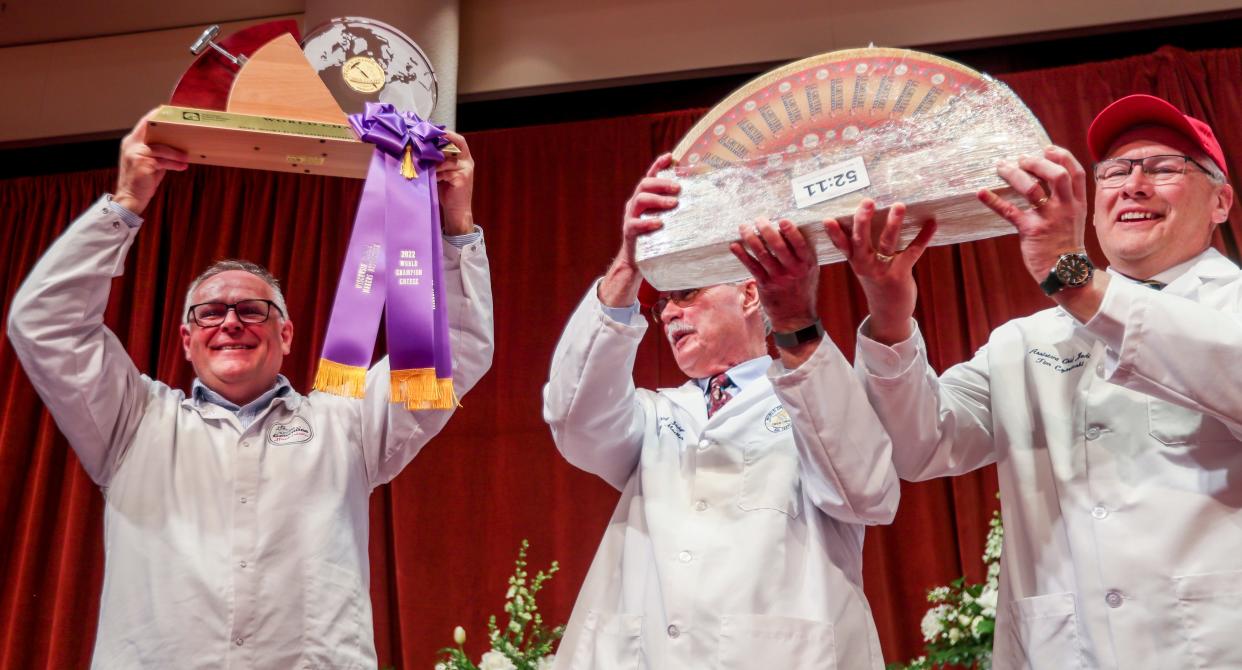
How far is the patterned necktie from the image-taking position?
2102mm

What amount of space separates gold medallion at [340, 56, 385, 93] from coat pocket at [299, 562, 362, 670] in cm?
93

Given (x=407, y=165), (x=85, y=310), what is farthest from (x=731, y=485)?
(x=85, y=310)

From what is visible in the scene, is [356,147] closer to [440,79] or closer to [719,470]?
[719,470]

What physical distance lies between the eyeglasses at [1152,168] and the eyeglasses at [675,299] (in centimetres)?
79

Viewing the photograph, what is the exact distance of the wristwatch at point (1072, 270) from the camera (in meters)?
1.50

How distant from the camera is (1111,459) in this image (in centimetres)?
165

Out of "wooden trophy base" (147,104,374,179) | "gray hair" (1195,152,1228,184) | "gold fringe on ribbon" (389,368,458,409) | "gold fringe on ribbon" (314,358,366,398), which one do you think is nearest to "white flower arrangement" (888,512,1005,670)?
"gray hair" (1195,152,1228,184)

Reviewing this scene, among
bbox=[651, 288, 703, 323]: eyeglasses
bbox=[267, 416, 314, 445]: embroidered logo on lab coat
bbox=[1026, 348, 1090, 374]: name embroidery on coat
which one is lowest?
bbox=[267, 416, 314, 445]: embroidered logo on lab coat

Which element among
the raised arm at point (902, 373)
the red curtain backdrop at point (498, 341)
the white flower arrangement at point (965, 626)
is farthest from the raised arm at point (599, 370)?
the red curtain backdrop at point (498, 341)

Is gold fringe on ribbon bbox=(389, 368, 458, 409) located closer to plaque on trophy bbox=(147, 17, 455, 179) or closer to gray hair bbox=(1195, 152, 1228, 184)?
plaque on trophy bbox=(147, 17, 455, 179)

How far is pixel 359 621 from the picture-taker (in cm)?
202

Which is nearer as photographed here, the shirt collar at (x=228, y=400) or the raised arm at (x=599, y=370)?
the raised arm at (x=599, y=370)

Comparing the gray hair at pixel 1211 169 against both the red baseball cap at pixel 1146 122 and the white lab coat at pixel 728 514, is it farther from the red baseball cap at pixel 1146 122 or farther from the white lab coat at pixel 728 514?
the white lab coat at pixel 728 514

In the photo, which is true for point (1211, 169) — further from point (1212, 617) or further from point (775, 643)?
point (775, 643)
